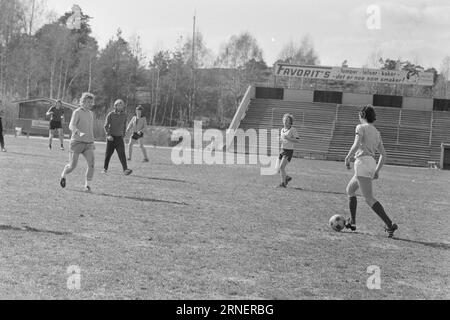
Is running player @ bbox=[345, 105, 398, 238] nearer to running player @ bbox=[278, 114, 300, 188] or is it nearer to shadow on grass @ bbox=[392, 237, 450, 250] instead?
shadow on grass @ bbox=[392, 237, 450, 250]

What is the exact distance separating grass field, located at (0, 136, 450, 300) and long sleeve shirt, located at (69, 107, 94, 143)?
3.44 feet

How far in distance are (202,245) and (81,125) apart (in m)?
4.99

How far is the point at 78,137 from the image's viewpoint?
36.5 ft

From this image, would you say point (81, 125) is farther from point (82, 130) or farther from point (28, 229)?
point (28, 229)

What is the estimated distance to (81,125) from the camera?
36.3 ft

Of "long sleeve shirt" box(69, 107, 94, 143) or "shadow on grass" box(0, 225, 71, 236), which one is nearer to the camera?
"shadow on grass" box(0, 225, 71, 236)

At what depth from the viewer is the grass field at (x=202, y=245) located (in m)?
5.24

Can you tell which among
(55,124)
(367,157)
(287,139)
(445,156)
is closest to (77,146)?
(287,139)

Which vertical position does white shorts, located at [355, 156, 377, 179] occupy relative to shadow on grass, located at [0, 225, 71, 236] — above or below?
above

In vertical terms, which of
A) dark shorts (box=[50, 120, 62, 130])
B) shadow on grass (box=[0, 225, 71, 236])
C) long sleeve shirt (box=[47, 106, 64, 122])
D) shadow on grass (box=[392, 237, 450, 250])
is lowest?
shadow on grass (box=[392, 237, 450, 250])

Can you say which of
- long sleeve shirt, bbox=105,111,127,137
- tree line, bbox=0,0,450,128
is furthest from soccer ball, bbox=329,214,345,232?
tree line, bbox=0,0,450,128

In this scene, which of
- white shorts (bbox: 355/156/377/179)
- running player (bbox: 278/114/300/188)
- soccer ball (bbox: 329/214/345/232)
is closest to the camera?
white shorts (bbox: 355/156/377/179)

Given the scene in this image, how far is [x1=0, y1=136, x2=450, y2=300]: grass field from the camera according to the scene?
17.2 feet
